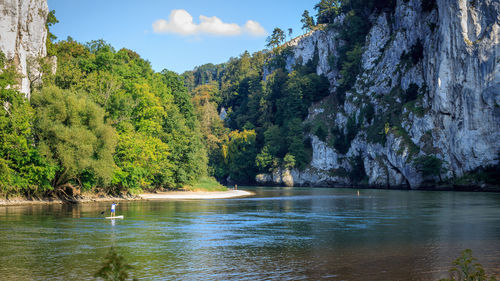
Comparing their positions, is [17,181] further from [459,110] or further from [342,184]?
[342,184]

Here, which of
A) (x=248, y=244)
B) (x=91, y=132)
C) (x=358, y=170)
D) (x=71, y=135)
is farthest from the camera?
(x=358, y=170)

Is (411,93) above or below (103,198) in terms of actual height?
above

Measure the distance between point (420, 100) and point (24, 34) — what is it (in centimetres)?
8212

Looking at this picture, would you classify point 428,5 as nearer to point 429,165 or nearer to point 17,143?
point 429,165

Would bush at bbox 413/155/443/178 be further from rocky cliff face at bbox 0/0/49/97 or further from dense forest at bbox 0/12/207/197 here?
rocky cliff face at bbox 0/0/49/97

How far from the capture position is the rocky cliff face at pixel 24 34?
187 ft

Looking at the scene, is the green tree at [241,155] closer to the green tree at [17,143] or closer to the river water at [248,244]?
the green tree at [17,143]

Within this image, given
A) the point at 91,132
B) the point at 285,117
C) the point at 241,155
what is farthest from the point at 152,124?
the point at 285,117

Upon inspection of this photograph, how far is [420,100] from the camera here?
10706cm

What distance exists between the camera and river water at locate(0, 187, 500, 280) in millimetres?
22047

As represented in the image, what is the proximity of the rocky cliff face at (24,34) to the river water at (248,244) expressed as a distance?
2071 centimetres

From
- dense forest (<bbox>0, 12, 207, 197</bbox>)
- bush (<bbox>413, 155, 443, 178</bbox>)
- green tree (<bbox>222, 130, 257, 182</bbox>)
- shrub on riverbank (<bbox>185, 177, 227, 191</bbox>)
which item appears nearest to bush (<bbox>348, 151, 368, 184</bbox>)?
bush (<bbox>413, 155, 443, 178</bbox>)

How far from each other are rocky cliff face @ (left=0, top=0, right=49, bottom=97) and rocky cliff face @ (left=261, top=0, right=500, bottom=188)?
247ft

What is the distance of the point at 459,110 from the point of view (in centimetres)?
9500
